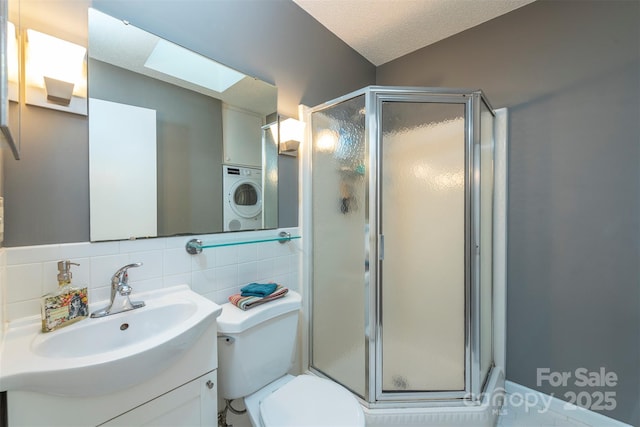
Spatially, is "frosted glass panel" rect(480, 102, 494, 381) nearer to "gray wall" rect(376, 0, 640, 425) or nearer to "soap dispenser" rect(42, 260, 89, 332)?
"gray wall" rect(376, 0, 640, 425)

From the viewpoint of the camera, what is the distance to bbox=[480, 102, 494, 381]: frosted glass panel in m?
1.52

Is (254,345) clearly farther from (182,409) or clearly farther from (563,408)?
(563,408)

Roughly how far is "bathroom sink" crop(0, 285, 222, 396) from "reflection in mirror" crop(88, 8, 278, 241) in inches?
12.4

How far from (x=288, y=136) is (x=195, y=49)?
62cm

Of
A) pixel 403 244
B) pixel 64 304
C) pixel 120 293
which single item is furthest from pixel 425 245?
pixel 64 304

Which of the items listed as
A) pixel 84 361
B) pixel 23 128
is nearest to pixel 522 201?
pixel 84 361

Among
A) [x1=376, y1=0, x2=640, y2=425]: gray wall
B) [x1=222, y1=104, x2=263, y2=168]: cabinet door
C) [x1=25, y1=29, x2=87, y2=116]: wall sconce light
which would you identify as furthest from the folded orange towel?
[x1=376, y1=0, x2=640, y2=425]: gray wall

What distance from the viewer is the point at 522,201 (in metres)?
1.71

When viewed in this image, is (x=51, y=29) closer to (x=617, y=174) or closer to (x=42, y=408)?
(x=42, y=408)

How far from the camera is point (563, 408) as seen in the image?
5.19ft

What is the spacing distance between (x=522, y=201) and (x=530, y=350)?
3.16 ft

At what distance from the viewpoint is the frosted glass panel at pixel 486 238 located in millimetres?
1519

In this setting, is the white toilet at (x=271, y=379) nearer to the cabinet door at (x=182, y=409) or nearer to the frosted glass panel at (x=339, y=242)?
the cabinet door at (x=182, y=409)
